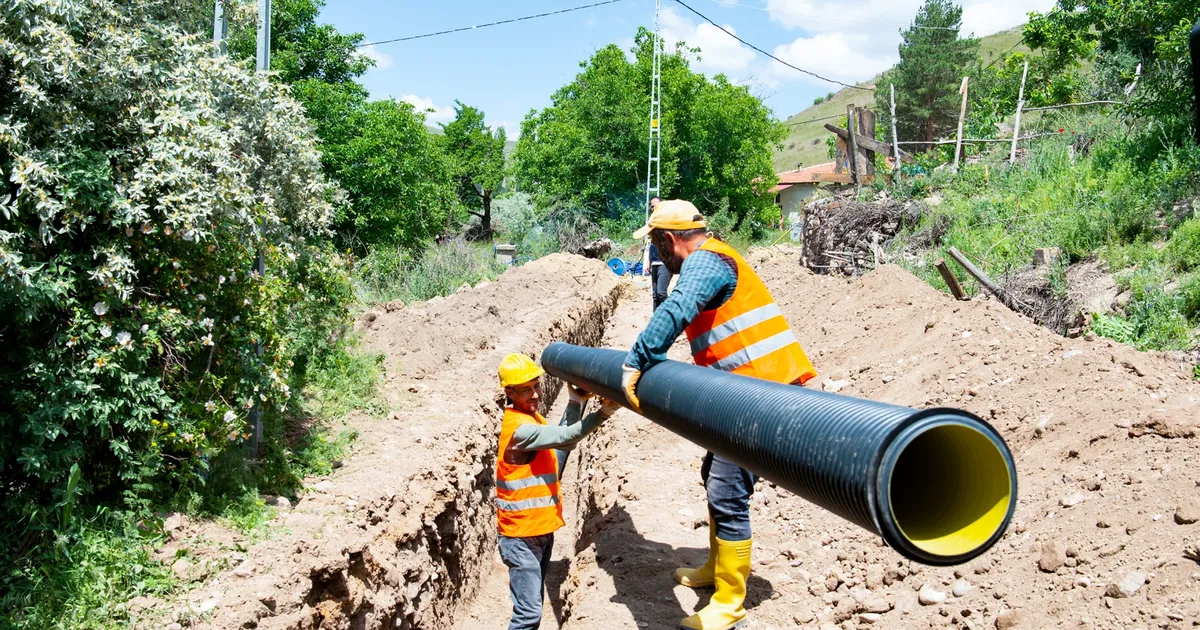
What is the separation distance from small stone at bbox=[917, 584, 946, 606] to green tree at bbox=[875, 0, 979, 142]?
173ft

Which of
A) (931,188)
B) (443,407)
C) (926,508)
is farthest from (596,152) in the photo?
(926,508)

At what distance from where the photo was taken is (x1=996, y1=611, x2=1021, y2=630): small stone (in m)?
3.72

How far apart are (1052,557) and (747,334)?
181cm

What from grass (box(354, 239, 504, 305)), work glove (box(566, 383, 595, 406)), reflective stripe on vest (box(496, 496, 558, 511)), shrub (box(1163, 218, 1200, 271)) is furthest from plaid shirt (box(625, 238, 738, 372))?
grass (box(354, 239, 504, 305))

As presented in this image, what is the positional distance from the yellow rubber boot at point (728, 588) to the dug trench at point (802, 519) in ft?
1.20

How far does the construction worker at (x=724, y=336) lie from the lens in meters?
3.95

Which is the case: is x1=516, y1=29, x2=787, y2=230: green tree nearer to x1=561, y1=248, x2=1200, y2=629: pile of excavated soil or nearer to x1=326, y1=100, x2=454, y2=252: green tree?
x1=326, y1=100, x2=454, y2=252: green tree

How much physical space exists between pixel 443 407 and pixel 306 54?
22.9 metres

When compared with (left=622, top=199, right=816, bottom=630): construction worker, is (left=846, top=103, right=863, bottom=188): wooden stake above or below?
above

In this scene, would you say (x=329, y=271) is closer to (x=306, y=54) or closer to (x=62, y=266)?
(x=62, y=266)

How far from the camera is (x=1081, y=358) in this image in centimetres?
578

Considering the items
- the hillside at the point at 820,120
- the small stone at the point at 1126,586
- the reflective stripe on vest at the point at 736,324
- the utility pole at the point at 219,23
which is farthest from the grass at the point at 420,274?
the hillside at the point at 820,120

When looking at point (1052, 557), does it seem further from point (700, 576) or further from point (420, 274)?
point (420, 274)

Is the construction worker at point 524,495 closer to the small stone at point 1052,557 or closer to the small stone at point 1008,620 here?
the small stone at point 1008,620
